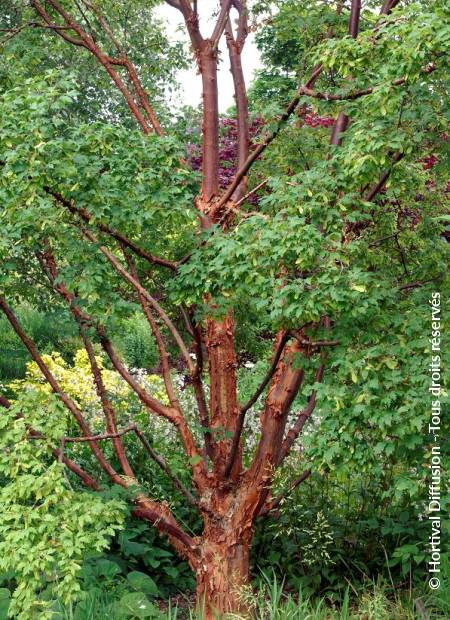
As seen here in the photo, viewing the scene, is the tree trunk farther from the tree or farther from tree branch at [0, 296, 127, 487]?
tree branch at [0, 296, 127, 487]

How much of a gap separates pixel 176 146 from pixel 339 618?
273 cm

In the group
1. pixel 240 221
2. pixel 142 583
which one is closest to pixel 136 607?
pixel 142 583

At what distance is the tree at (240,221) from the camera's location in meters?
3.39

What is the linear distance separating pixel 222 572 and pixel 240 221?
2.07 m

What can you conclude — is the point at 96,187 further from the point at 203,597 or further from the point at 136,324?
the point at 136,324

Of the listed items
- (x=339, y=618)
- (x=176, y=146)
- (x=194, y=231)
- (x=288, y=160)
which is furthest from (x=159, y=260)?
(x=339, y=618)

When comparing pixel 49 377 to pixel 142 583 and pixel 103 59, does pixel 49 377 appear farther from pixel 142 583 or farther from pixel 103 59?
pixel 103 59

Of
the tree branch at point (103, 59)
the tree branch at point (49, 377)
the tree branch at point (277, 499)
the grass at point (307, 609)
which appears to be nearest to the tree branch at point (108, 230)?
the tree branch at point (49, 377)

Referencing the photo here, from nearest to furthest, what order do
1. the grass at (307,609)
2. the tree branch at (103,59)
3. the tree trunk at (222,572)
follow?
1. the grass at (307,609)
2. the tree trunk at (222,572)
3. the tree branch at (103,59)

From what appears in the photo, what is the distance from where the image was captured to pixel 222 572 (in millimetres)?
4684

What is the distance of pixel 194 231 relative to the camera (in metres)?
4.40

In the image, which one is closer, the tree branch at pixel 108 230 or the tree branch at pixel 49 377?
the tree branch at pixel 108 230

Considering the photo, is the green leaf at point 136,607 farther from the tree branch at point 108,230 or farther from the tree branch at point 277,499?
the tree branch at point 108,230

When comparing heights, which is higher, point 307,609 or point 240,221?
point 240,221
